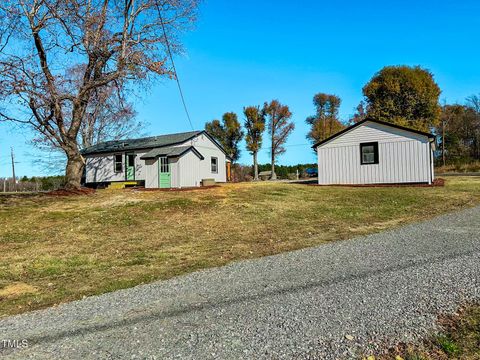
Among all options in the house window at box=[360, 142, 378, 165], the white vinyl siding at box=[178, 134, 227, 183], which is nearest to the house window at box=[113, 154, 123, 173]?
the white vinyl siding at box=[178, 134, 227, 183]

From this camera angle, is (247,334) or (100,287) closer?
(247,334)

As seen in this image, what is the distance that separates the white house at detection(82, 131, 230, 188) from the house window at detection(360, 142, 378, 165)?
34.7 feet

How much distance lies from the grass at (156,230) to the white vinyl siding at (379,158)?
10.1 feet

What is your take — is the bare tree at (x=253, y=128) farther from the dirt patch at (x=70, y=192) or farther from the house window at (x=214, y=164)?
the dirt patch at (x=70, y=192)

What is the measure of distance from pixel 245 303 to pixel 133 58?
1457cm

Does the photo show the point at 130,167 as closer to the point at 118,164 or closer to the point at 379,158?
the point at 118,164

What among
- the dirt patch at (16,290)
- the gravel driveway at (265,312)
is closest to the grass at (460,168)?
the gravel driveway at (265,312)

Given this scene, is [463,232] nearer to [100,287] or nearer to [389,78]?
[100,287]

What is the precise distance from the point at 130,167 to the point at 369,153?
16.9 metres

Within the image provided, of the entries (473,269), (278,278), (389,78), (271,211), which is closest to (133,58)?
(271,211)

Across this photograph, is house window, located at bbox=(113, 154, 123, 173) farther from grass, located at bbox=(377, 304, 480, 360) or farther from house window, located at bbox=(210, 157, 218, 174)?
grass, located at bbox=(377, 304, 480, 360)

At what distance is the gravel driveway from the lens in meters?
2.86

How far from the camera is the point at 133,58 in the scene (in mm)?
15742

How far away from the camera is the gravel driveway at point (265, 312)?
286cm
